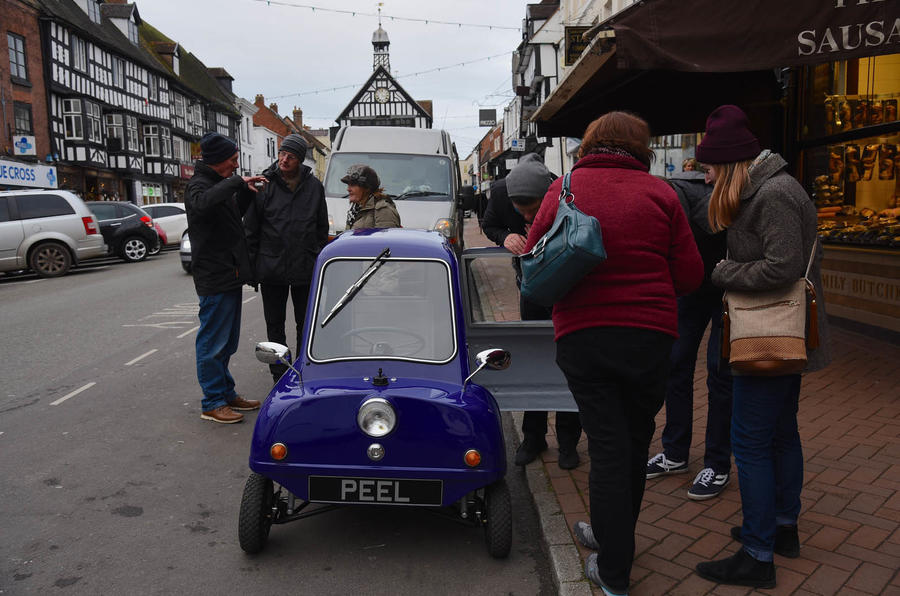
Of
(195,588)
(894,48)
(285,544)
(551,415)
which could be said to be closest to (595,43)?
(894,48)

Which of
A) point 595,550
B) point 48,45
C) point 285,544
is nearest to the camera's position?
point 595,550

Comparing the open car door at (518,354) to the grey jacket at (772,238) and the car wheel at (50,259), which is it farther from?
the car wheel at (50,259)

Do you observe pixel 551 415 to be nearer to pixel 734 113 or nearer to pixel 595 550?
pixel 595 550

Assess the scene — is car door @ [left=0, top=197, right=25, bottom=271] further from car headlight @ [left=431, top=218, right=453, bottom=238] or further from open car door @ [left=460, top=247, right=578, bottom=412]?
open car door @ [left=460, top=247, right=578, bottom=412]

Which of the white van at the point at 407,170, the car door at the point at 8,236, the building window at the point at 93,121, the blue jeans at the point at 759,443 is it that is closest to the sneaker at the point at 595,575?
the blue jeans at the point at 759,443

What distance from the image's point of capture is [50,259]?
16953mm

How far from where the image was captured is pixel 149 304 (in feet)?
39.6


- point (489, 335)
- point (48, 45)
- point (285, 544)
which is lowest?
point (285, 544)

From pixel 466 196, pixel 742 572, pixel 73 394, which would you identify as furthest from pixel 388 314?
pixel 466 196

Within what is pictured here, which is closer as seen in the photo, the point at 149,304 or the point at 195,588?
the point at 195,588

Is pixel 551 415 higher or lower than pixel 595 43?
lower

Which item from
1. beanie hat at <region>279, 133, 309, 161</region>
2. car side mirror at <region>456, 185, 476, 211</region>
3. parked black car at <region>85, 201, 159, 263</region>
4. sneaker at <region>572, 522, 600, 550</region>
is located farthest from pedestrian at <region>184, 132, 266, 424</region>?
parked black car at <region>85, 201, 159, 263</region>

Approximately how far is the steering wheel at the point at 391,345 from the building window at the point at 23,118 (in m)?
31.2

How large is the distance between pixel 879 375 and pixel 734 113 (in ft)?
14.3
